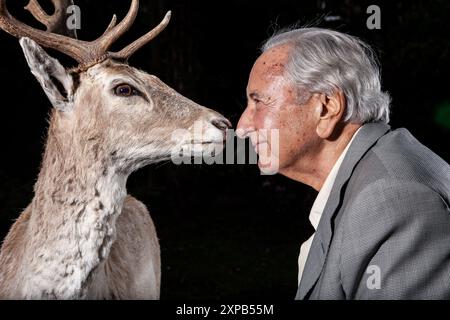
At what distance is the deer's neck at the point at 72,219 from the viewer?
281 cm

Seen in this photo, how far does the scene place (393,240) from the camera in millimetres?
1448

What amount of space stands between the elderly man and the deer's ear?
118 cm

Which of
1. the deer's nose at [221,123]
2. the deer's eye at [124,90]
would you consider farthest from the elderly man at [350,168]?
the deer's eye at [124,90]

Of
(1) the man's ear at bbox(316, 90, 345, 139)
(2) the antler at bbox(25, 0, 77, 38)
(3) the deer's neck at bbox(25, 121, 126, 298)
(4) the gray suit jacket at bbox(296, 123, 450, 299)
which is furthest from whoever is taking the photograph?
(2) the antler at bbox(25, 0, 77, 38)

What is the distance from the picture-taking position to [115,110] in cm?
308

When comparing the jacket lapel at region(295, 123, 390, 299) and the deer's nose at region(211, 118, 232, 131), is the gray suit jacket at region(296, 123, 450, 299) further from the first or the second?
the deer's nose at region(211, 118, 232, 131)

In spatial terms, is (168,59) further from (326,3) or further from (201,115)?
(201,115)

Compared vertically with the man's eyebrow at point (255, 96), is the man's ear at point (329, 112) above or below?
below

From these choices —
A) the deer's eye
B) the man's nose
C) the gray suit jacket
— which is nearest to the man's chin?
the man's nose

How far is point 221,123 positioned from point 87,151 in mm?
610

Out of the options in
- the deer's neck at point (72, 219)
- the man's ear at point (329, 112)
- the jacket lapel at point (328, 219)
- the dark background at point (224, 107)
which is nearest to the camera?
the jacket lapel at point (328, 219)

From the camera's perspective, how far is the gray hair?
1.89 metres

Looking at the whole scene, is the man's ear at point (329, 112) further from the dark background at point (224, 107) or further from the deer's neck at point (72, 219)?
the dark background at point (224, 107)

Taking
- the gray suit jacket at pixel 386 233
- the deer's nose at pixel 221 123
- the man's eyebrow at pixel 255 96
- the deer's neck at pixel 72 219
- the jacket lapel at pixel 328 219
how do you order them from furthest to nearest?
the deer's nose at pixel 221 123 → the deer's neck at pixel 72 219 → the man's eyebrow at pixel 255 96 → the jacket lapel at pixel 328 219 → the gray suit jacket at pixel 386 233
